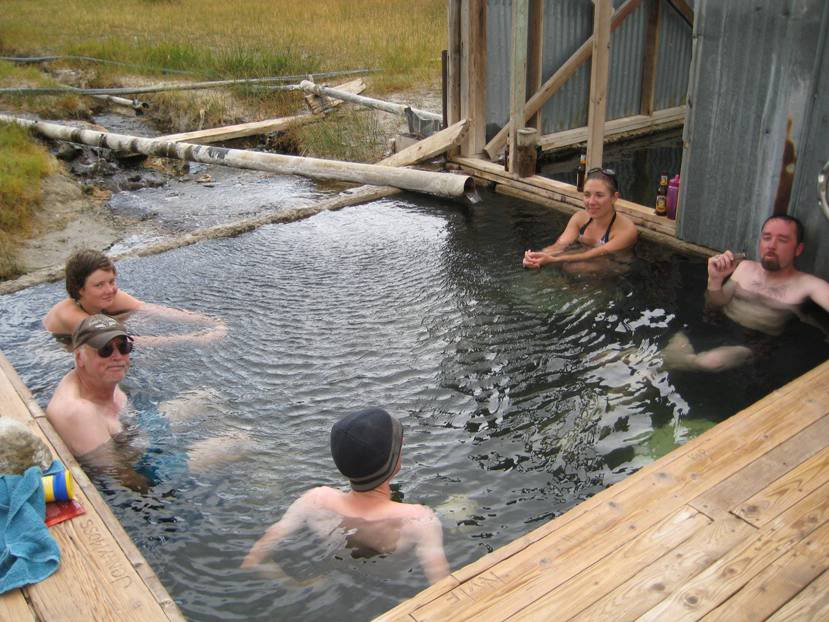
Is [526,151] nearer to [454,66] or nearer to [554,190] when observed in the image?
[554,190]

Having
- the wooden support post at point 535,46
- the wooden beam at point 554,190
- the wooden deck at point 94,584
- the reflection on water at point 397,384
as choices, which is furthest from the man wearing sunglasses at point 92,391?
the wooden support post at point 535,46

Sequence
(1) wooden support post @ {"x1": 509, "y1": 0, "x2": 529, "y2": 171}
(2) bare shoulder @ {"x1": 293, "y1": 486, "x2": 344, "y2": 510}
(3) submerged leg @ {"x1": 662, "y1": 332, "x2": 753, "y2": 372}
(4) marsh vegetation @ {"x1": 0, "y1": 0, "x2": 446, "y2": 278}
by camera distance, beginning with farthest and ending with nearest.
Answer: (4) marsh vegetation @ {"x1": 0, "y1": 0, "x2": 446, "y2": 278}
(1) wooden support post @ {"x1": 509, "y1": 0, "x2": 529, "y2": 171}
(3) submerged leg @ {"x1": 662, "y1": 332, "x2": 753, "y2": 372}
(2) bare shoulder @ {"x1": 293, "y1": 486, "x2": 344, "y2": 510}

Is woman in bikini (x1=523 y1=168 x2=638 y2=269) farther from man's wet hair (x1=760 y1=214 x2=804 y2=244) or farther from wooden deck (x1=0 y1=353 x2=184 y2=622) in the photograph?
wooden deck (x1=0 y1=353 x2=184 y2=622)

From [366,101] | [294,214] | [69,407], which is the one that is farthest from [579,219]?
[366,101]

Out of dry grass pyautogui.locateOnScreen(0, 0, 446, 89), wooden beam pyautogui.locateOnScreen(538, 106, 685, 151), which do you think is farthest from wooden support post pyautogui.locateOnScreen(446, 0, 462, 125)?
dry grass pyautogui.locateOnScreen(0, 0, 446, 89)

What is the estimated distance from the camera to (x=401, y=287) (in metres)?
6.00

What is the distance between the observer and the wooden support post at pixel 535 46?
872cm

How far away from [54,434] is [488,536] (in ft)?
7.32

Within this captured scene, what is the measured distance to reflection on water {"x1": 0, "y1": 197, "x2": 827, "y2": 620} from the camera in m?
3.41

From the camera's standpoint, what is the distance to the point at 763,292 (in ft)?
17.4

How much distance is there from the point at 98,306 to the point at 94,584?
2.79 metres

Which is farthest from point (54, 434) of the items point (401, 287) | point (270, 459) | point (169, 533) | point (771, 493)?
point (771, 493)

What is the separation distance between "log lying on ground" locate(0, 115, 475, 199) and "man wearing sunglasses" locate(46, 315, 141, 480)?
11.5ft

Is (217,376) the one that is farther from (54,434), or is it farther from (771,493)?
(771,493)
